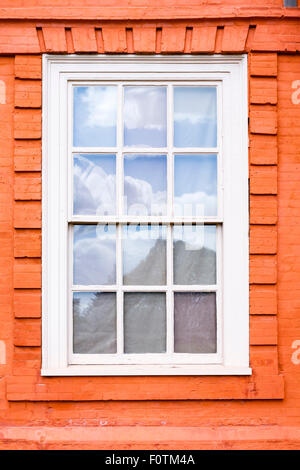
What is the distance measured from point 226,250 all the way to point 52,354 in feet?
4.77

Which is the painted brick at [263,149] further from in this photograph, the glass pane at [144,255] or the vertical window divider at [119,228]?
the vertical window divider at [119,228]

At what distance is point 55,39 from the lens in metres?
3.71

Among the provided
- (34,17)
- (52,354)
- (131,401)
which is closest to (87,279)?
(52,354)

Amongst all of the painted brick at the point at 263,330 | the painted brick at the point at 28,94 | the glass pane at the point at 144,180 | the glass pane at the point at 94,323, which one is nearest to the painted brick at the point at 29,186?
the painted brick at the point at 28,94

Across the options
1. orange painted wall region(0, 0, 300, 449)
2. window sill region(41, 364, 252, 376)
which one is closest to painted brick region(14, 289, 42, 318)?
orange painted wall region(0, 0, 300, 449)

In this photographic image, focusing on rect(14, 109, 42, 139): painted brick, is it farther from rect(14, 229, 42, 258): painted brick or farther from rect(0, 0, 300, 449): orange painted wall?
rect(14, 229, 42, 258): painted brick

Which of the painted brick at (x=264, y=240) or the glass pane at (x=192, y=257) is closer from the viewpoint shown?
the painted brick at (x=264, y=240)

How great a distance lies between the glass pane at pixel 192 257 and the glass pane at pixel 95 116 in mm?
848

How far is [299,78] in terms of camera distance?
375cm

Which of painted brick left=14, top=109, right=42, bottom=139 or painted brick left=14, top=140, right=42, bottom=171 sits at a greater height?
painted brick left=14, top=109, right=42, bottom=139

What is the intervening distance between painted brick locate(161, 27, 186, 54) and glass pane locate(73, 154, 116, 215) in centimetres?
86

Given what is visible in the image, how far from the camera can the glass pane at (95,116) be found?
150 inches

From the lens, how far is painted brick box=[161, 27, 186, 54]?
12.2ft
